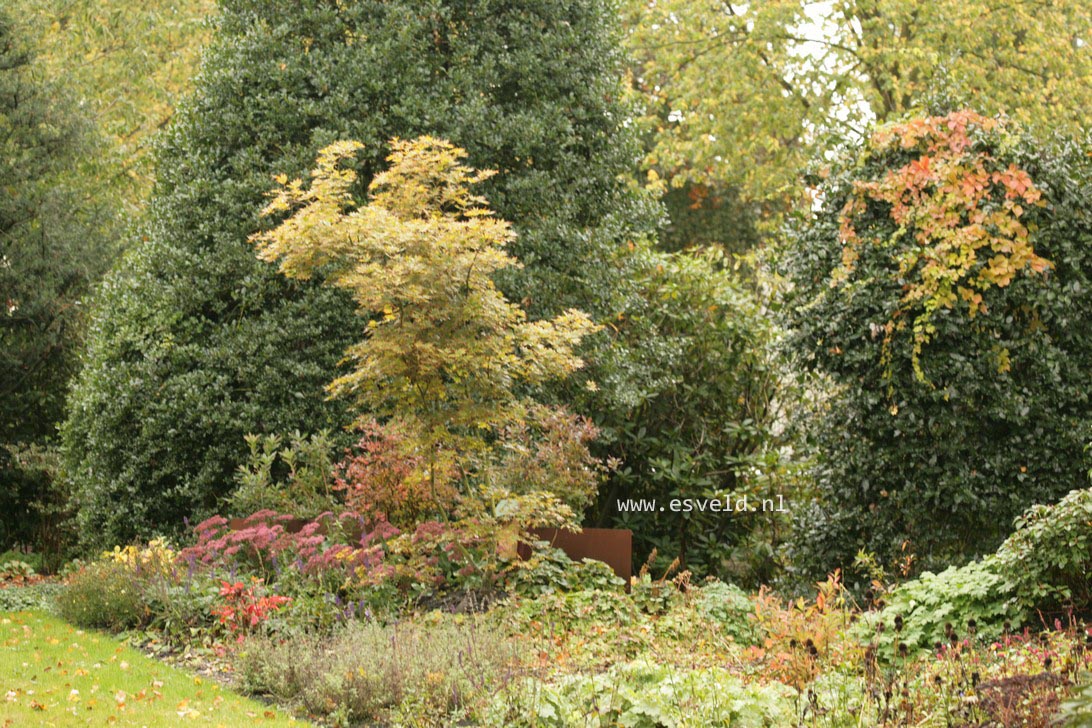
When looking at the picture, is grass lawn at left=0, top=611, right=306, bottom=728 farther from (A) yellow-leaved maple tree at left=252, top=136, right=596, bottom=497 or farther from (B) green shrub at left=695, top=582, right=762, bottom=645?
(B) green shrub at left=695, top=582, right=762, bottom=645

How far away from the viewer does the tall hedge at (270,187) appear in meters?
9.80

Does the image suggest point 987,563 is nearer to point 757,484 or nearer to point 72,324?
point 757,484

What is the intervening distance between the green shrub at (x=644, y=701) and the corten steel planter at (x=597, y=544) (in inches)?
126

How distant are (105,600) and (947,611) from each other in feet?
18.0

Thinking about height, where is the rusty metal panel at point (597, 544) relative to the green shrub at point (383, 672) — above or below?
above

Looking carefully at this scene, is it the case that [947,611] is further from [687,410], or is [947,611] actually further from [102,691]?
[687,410]

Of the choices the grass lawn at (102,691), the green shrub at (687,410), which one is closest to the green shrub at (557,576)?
the grass lawn at (102,691)

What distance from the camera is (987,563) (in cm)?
630

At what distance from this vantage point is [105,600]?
7848 mm

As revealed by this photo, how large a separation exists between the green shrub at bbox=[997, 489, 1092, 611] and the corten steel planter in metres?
2.95

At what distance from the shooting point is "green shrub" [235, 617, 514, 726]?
5199 mm

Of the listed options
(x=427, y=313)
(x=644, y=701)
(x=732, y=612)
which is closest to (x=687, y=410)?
(x=732, y=612)

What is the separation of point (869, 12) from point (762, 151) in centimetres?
399

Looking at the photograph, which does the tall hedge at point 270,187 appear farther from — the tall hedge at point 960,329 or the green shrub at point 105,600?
the tall hedge at point 960,329
